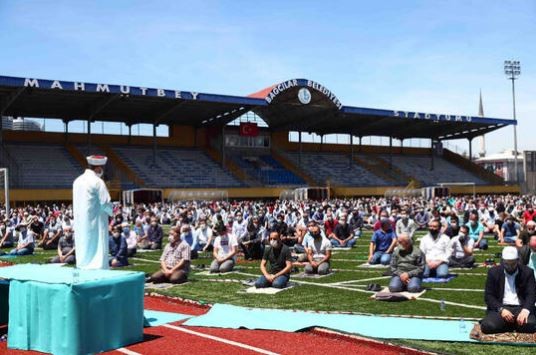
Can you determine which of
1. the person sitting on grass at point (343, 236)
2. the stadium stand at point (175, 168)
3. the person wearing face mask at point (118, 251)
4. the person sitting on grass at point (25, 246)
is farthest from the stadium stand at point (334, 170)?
the person wearing face mask at point (118, 251)

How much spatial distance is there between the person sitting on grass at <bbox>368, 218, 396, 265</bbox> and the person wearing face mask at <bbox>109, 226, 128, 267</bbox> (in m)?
6.15

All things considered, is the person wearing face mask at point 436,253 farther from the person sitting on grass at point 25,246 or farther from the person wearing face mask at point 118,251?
the person sitting on grass at point 25,246

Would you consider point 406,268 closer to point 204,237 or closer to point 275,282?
point 275,282

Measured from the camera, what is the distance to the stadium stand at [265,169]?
54750mm

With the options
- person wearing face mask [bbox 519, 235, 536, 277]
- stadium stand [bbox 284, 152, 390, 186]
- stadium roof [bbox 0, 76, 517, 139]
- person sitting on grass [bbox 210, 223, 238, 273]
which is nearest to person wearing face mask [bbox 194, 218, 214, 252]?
person sitting on grass [bbox 210, 223, 238, 273]

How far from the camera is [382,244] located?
51.6ft

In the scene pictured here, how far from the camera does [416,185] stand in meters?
60.9

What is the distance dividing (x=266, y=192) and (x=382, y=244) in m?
36.5

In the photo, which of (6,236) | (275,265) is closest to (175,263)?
(275,265)

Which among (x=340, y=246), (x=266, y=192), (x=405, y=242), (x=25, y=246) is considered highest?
(x=266, y=192)

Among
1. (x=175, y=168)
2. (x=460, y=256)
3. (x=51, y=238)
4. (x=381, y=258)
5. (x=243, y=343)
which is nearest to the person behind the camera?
(x=243, y=343)

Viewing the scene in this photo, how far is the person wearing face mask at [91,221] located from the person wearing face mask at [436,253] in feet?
21.3

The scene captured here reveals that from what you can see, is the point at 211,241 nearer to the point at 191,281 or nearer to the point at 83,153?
the point at 191,281

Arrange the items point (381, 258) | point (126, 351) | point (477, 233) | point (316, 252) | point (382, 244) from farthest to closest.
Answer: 1. point (477, 233)
2. point (382, 244)
3. point (381, 258)
4. point (316, 252)
5. point (126, 351)
